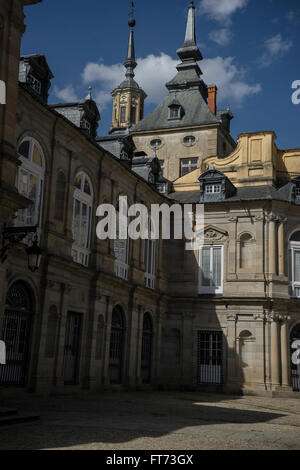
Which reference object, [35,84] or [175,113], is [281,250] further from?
[175,113]

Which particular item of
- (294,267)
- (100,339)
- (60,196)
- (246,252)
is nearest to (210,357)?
(246,252)

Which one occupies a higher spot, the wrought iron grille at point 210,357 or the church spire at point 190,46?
the church spire at point 190,46

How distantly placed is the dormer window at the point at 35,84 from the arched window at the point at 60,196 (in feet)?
9.42

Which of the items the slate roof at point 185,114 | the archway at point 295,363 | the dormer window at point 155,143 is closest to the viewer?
the archway at point 295,363

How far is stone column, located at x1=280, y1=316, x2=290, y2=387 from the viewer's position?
26.3 meters

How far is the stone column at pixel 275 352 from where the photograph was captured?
86.0 feet

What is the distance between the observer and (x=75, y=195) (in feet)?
68.3

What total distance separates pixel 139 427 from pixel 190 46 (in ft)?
117

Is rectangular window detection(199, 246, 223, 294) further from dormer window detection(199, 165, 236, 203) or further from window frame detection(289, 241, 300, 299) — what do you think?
window frame detection(289, 241, 300, 299)

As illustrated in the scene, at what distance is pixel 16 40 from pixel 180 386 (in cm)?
1867

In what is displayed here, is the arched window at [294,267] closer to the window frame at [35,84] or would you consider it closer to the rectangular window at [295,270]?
the rectangular window at [295,270]

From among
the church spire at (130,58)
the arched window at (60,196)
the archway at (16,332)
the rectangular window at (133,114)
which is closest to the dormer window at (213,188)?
the arched window at (60,196)
